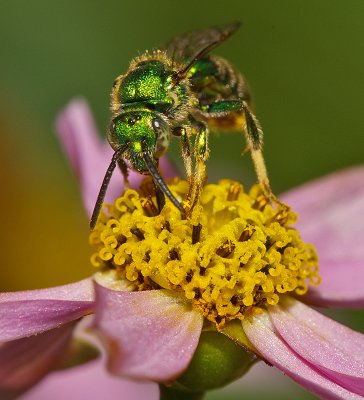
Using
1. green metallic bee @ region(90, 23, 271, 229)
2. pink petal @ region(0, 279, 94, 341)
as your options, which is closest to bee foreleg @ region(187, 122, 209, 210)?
green metallic bee @ region(90, 23, 271, 229)

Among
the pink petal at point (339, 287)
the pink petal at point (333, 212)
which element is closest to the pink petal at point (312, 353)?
the pink petal at point (339, 287)

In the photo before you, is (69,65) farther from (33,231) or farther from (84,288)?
(84,288)

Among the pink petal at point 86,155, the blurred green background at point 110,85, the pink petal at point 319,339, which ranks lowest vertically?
the blurred green background at point 110,85

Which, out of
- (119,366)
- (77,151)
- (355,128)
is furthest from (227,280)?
(355,128)

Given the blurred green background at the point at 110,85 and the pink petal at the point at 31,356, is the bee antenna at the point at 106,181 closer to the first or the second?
the pink petal at the point at 31,356

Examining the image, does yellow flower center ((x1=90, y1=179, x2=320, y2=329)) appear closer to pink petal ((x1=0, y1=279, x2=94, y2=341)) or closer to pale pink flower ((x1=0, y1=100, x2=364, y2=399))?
pale pink flower ((x1=0, y1=100, x2=364, y2=399))

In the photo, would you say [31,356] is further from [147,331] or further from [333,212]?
[333,212]
